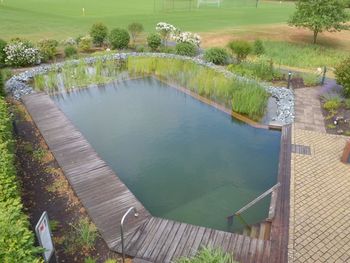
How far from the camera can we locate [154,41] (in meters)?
21.0

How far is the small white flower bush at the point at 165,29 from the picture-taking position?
2170 cm

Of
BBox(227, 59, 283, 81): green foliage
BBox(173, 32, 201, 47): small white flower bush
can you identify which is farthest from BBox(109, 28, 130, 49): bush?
BBox(227, 59, 283, 81): green foliage

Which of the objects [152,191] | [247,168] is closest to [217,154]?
[247,168]

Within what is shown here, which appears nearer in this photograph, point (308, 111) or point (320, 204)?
point (320, 204)

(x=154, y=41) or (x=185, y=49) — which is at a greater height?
(x=154, y=41)

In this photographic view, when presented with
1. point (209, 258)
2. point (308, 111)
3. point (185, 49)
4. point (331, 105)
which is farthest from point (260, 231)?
point (185, 49)

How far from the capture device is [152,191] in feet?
29.9

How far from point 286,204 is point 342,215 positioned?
1.26 metres

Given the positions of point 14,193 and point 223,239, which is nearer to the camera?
point 14,193

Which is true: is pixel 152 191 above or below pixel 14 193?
below

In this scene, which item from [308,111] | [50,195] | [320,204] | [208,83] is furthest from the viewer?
[208,83]

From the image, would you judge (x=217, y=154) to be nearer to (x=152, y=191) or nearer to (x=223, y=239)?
(x=152, y=191)

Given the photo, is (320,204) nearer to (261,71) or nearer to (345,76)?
(345,76)

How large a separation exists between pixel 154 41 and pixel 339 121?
12.6 meters
